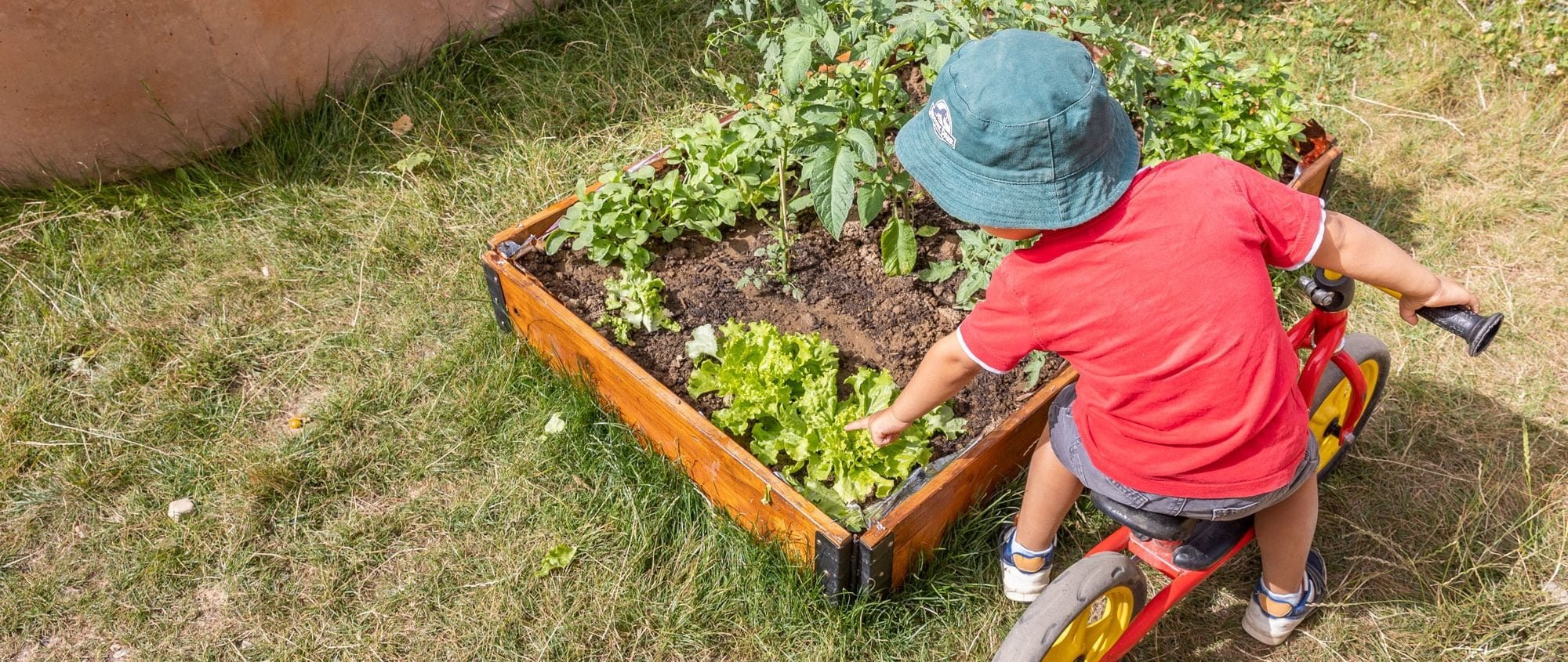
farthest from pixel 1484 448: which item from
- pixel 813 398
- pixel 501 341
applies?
pixel 501 341

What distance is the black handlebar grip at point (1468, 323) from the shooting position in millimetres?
1964

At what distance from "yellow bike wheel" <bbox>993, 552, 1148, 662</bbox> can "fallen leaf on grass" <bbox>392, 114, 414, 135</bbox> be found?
285 centimetres

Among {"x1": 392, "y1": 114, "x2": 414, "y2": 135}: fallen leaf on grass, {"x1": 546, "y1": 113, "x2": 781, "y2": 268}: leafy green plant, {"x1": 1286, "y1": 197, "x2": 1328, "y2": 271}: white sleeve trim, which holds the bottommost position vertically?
{"x1": 392, "y1": 114, "x2": 414, "y2": 135}: fallen leaf on grass

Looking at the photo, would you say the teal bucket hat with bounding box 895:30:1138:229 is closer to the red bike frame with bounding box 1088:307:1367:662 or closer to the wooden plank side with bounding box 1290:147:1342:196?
the red bike frame with bounding box 1088:307:1367:662

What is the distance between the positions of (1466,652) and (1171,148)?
1.55 m

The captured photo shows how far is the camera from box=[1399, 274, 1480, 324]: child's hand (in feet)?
6.63

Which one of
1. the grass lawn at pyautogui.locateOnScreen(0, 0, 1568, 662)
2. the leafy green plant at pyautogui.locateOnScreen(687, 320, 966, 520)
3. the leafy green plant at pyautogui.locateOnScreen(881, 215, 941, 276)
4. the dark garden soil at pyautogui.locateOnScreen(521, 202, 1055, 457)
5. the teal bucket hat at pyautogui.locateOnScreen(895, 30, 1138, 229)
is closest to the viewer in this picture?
the teal bucket hat at pyautogui.locateOnScreen(895, 30, 1138, 229)

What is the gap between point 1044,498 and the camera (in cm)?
231

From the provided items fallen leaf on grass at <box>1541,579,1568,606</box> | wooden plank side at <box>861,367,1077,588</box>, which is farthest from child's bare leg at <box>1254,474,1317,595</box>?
fallen leaf on grass at <box>1541,579,1568,606</box>

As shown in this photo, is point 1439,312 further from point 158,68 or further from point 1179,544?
point 158,68

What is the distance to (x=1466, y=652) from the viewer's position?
2.46 meters

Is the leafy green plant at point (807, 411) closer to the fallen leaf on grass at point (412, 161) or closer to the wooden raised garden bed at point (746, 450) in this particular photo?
the wooden raised garden bed at point (746, 450)

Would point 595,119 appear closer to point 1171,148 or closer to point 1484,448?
point 1171,148

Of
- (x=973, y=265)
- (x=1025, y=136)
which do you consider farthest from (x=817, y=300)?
(x=1025, y=136)
